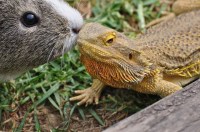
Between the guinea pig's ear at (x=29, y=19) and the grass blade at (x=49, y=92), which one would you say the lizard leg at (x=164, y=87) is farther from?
the guinea pig's ear at (x=29, y=19)

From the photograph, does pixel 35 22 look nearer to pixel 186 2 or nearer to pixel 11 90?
pixel 11 90

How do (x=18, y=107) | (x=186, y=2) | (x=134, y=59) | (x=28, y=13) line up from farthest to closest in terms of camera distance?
1. (x=186, y=2)
2. (x=18, y=107)
3. (x=134, y=59)
4. (x=28, y=13)

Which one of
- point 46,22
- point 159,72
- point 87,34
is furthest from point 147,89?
point 46,22

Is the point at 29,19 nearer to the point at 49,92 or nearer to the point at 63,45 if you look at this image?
the point at 63,45

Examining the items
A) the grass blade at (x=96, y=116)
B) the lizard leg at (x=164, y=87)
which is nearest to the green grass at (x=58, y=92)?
the grass blade at (x=96, y=116)

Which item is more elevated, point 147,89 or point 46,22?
point 46,22

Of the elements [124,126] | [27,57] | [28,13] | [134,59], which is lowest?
[124,126]

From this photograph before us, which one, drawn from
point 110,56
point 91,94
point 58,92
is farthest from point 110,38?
point 58,92
